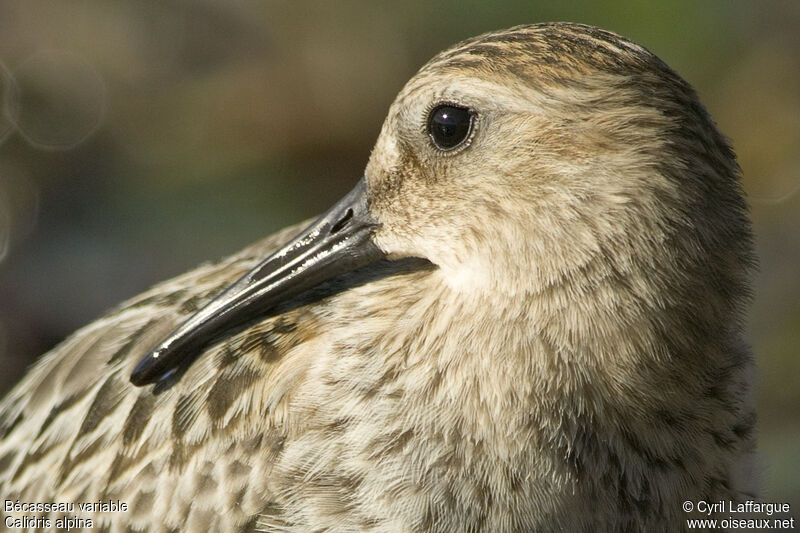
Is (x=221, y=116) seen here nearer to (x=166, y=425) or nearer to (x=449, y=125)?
(x=166, y=425)

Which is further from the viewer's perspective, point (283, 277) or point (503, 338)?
point (283, 277)

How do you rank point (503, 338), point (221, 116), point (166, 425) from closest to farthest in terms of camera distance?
point (503, 338)
point (166, 425)
point (221, 116)

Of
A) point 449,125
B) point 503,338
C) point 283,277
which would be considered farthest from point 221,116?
point 503,338

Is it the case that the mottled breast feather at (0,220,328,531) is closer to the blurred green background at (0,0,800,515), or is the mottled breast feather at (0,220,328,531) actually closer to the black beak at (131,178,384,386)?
the black beak at (131,178,384,386)

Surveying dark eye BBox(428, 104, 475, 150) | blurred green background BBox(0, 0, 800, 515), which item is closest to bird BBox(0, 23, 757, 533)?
dark eye BBox(428, 104, 475, 150)

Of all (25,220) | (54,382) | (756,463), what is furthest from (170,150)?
(756,463)

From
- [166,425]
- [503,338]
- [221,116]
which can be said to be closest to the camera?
[503,338]

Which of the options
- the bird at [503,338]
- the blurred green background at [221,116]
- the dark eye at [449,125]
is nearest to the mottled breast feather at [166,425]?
the bird at [503,338]
